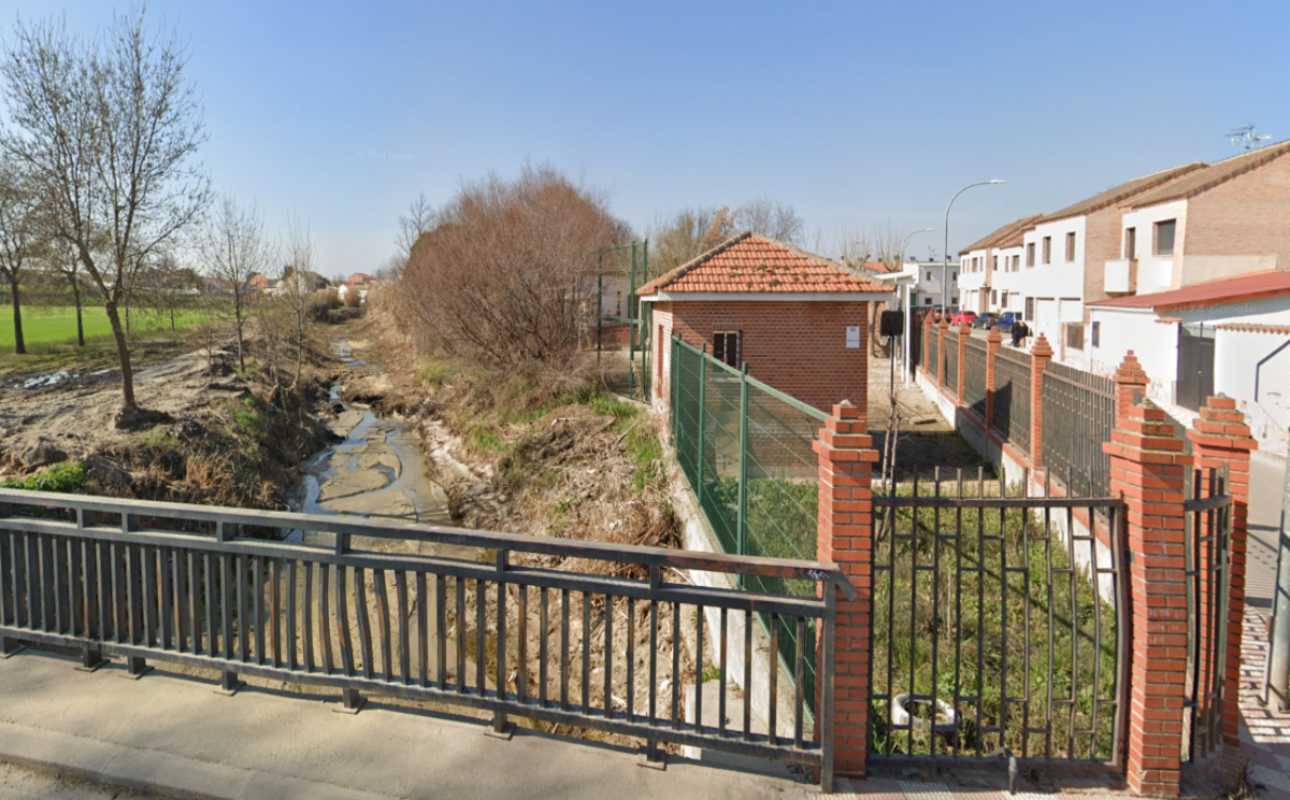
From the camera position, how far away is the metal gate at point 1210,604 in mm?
4039

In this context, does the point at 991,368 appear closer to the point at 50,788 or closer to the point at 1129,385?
the point at 1129,385

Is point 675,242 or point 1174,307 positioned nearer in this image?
point 1174,307

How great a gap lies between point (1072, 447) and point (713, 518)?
4.18 metres

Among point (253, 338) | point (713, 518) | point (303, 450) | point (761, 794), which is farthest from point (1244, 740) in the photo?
point (253, 338)

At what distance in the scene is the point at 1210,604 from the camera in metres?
4.17

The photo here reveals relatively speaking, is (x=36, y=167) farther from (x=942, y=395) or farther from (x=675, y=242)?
(x=675, y=242)

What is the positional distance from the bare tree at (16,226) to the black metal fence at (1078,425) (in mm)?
15743

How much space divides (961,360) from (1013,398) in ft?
16.5

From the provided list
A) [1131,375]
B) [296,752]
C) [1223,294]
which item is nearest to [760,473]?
[296,752]

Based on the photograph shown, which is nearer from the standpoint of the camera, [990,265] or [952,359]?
[952,359]

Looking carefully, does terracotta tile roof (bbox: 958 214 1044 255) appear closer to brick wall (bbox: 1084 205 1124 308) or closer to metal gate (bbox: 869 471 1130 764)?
brick wall (bbox: 1084 205 1124 308)

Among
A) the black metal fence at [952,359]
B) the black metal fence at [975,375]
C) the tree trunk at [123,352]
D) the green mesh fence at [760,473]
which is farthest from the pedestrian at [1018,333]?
the tree trunk at [123,352]

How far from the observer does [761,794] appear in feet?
11.7

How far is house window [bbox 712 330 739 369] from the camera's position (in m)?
17.9
